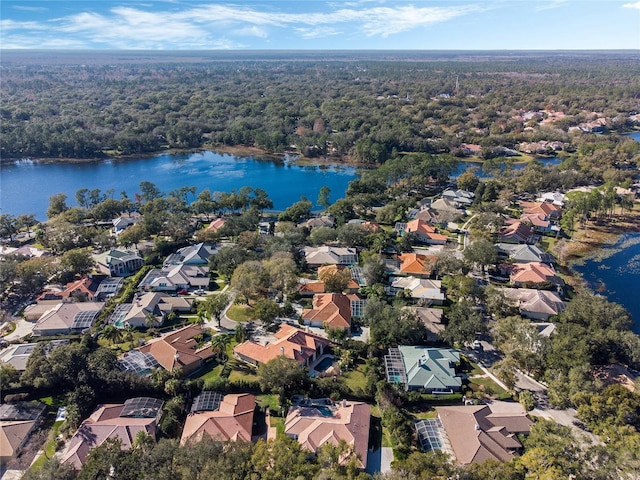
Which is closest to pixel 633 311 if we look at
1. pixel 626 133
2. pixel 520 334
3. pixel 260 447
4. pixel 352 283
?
pixel 520 334

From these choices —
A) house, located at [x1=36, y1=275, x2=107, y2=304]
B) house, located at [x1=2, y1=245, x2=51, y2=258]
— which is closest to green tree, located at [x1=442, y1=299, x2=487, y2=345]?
house, located at [x1=36, y1=275, x2=107, y2=304]

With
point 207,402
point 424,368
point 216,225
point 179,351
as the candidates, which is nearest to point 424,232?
point 424,368

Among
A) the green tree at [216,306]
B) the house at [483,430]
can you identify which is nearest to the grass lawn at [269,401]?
the green tree at [216,306]

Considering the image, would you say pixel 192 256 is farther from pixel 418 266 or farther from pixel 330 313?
pixel 418 266

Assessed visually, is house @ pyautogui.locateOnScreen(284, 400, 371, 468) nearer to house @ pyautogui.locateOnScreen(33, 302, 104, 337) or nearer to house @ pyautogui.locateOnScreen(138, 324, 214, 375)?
house @ pyautogui.locateOnScreen(138, 324, 214, 375)

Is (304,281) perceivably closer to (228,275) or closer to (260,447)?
(228,275)

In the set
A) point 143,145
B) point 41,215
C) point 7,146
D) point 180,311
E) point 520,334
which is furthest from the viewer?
point 143,145
